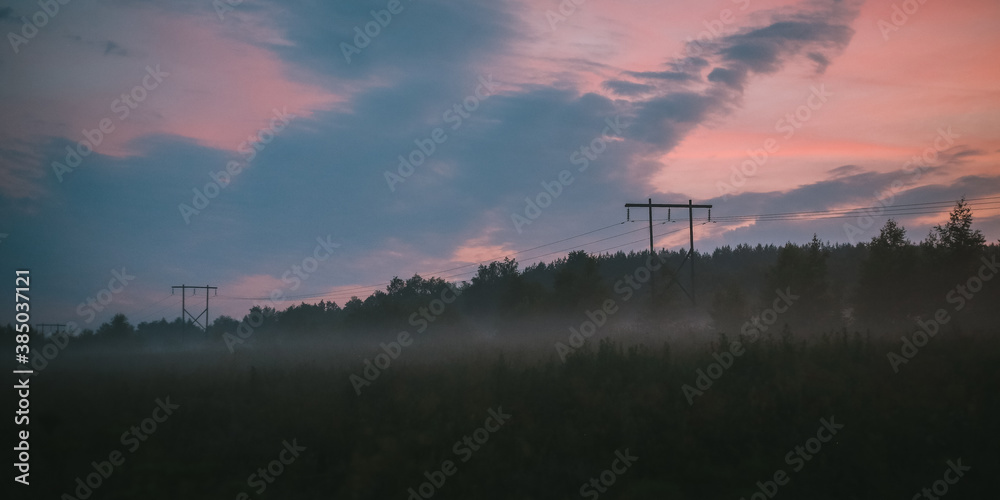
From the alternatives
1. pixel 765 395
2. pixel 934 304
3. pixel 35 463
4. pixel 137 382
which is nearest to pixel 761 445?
pixel 765 395

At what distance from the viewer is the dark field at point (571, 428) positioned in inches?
503

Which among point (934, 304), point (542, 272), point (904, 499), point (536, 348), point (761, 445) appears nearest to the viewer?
point (904, 499)

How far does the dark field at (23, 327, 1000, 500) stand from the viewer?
41.9 ft

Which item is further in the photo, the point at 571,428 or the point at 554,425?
the point at 554,425

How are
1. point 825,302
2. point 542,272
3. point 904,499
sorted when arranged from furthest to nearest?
point 542,272 → point 825,302 → point 904,499

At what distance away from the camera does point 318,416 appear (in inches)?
637

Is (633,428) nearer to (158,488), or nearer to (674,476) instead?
(674,476)

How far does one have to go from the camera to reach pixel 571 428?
50.0ft

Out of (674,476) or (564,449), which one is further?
(564,449)

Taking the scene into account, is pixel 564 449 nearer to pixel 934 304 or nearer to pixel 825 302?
pixel 934 304

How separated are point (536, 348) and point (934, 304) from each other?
93.7 feet

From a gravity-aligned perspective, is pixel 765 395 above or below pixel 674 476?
above

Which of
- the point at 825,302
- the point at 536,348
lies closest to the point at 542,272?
the point at 825,302

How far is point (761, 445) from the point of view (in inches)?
564
